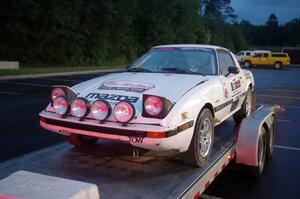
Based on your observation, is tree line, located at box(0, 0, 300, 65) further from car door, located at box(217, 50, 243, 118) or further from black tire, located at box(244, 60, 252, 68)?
car door, located at box(217, 50, 243, 118)

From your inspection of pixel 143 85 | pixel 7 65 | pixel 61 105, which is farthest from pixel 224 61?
pixel 7 65

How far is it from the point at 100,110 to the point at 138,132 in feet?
1.62

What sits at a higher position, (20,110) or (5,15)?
(5,15)

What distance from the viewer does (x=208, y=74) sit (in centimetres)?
556

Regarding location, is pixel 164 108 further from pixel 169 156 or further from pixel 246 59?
pixel 246 59

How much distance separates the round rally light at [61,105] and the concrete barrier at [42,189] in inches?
76.7

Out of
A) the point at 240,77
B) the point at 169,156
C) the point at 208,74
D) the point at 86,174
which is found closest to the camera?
the point at 86,174

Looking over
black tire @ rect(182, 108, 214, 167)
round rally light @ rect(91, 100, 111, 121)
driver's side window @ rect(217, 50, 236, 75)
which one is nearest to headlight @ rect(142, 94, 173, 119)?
round rally light @ rect(91, 100, 111, 121)

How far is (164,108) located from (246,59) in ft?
149

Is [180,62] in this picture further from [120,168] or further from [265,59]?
[265,59]

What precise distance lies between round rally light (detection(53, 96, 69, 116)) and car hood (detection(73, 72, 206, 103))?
220mm

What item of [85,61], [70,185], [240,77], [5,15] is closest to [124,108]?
[70,185]

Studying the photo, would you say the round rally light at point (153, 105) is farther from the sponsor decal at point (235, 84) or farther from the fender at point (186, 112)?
the sponsor decal at point (235, 84)

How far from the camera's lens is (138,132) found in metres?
3.95
